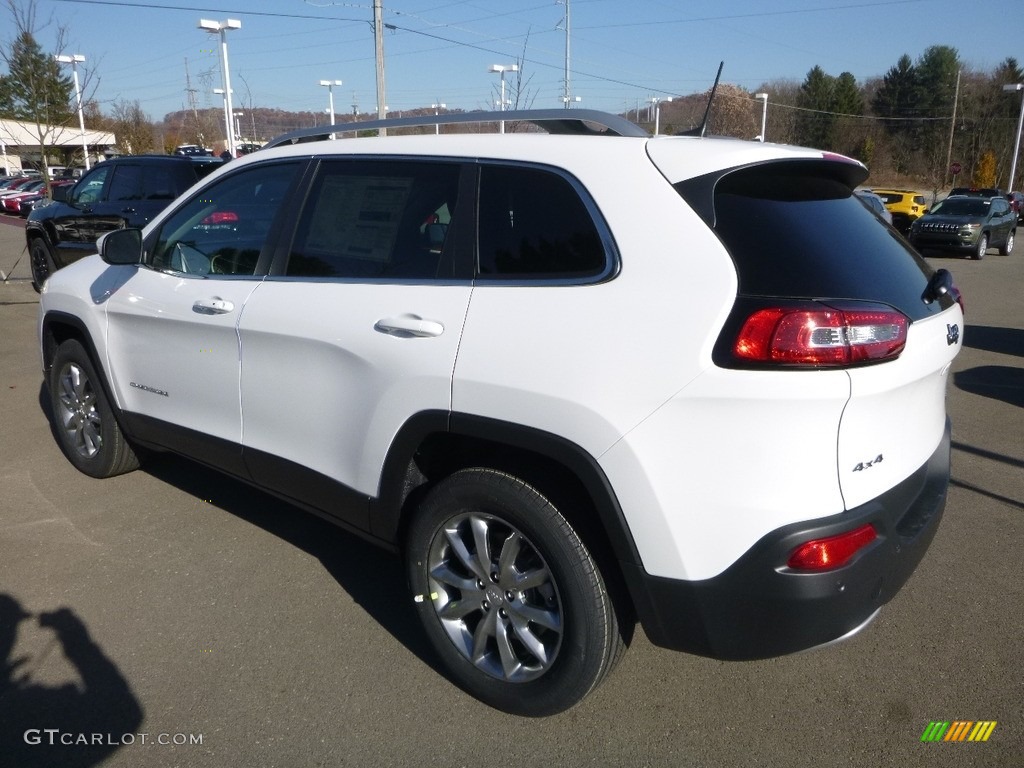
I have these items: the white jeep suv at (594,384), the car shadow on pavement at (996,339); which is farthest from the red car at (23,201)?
the white jeep suv at (594,384)

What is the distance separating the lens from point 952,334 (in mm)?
2764

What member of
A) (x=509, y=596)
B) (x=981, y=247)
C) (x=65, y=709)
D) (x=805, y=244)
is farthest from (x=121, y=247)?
(x=981, y=247)

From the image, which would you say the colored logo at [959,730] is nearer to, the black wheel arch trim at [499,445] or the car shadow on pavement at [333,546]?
the black wheel arch trim at [499,445]

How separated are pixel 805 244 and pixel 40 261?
40.4 feet

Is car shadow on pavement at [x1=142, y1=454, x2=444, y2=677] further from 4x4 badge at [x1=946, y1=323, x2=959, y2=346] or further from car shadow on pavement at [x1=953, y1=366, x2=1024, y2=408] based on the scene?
car shadow on pavement at [x1=953, y1=366, x2=1024, y2=408]

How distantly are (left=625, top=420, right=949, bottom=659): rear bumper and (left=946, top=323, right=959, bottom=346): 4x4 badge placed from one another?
530 mm

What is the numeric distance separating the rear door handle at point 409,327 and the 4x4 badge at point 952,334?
5.34ft

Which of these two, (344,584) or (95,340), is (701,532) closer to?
(344,584)

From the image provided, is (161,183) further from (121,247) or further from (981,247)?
(981,247)

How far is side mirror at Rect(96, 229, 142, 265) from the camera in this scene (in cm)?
407

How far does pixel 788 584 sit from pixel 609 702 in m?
0.96

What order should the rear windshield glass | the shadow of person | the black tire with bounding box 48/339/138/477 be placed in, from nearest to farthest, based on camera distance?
1. the rear windshield glass
2. the shadow of person
3. the black tire with bounding box 48/339/138/477

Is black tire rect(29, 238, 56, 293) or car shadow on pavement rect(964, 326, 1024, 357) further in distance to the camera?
black tire rect(29, 238, 56, 293)

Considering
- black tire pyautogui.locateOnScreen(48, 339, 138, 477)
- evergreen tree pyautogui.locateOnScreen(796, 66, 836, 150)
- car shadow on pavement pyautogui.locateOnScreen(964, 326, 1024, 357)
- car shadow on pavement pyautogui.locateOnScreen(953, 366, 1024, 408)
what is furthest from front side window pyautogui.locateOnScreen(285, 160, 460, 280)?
evergreen tree pyautogui.locateOnScreen(796, 66, 836, 150)
